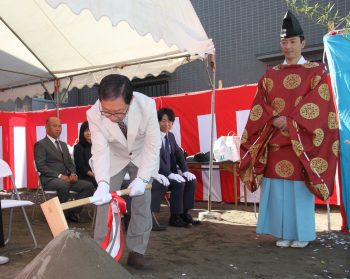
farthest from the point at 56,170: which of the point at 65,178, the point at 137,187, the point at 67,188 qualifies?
the point at 137,187

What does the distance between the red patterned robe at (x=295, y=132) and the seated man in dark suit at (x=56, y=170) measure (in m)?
2.17

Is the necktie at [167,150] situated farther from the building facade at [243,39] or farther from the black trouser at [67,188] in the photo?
the building facade at [243,39]

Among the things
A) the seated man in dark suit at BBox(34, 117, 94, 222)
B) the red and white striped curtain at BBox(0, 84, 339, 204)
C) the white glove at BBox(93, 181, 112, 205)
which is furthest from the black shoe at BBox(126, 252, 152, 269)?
the red and white striped curtain at BBox(0, 84, 339, 204)

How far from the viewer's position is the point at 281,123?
139 inches

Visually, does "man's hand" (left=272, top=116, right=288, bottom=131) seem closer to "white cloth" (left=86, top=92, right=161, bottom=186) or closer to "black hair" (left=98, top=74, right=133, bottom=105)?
"white cloth" (left=86, top=92, right=161, bottom=186)

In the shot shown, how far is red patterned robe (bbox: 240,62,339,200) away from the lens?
3.47m

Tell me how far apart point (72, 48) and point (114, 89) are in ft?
10.4

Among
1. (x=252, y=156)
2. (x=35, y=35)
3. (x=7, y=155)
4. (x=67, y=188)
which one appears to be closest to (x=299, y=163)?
(x=252, y=156)

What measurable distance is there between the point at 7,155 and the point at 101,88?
6678 millimetres

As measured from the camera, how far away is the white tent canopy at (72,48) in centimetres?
445

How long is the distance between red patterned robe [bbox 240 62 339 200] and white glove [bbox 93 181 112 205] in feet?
5.56

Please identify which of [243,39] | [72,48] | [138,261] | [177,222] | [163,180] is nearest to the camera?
[138,261]

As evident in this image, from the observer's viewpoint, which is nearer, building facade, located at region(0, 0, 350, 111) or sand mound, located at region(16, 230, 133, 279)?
sand mound, located at region(16, 230, 133, 279)

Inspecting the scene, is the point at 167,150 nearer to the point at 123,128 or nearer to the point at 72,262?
the point at 123,128
